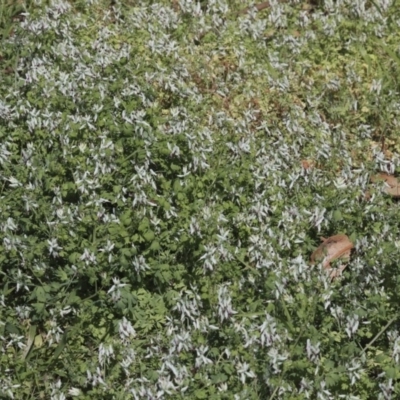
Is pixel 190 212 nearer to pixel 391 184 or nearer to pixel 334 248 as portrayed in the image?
pixel 334 248

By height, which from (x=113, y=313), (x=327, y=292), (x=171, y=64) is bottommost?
(x=113, y=313)

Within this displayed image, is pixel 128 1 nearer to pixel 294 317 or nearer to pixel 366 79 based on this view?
pixel 366 79

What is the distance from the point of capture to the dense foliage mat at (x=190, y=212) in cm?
417

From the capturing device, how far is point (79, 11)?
21.9ft

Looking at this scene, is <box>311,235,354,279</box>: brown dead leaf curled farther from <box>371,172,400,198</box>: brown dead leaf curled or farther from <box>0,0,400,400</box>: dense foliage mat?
<box>371,172,400,198</box>: brown dead leaf curled

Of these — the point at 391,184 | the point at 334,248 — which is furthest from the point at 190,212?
the point at 391,184

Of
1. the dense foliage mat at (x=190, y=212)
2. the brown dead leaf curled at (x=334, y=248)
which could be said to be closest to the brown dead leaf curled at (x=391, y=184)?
the dense foliage mat at (x=190, y=212)

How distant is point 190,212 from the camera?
4.82 meters

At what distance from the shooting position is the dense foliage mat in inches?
164

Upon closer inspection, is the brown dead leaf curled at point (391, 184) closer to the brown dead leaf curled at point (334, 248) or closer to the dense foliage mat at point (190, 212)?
the dense foliage mat at point (190, 212)

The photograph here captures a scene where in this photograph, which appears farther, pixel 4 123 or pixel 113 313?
pixel 4 123

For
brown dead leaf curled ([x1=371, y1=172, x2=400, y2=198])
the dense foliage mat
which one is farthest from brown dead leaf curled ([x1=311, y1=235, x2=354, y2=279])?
brown dead leaf curled ([x1=371, y1=172, x2=400, y2=198])

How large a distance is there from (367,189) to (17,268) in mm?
2093

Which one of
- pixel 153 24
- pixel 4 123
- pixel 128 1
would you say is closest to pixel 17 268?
pixel 4 123
